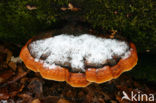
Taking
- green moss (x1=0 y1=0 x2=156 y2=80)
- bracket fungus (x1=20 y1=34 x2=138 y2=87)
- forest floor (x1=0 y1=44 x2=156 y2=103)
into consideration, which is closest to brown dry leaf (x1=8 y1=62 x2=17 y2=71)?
forest floor (x1=0 y1=44 x2=156 y2=103)

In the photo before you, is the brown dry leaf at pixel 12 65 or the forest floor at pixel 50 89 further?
the brown dry leaf at pixel 12 65

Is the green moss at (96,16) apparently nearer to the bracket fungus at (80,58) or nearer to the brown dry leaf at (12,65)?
the bracket fungus at (80,58)

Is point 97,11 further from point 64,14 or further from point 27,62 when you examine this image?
point 27,62

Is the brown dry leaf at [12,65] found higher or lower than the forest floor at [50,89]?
higher

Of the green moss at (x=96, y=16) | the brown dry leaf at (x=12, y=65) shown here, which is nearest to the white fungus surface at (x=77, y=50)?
the green moss at (x=96, y=16)

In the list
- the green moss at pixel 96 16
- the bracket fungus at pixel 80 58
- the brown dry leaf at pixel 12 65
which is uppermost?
the green moss at pixel 96 16

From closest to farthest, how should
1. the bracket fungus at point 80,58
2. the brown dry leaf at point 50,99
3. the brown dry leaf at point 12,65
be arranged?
the bracket fungus at point 80,58 < the brown dry leaf at point 50,99 < the brown dry leaf at point 12,65

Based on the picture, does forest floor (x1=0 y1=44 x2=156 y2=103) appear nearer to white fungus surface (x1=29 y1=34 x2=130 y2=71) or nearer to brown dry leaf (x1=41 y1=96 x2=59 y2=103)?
brown dry leaf (x1=41 y1=96 x2=59 y2=103)

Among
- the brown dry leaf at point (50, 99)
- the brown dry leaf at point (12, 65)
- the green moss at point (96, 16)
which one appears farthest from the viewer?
the brown dry leaf at point (12, 65)
